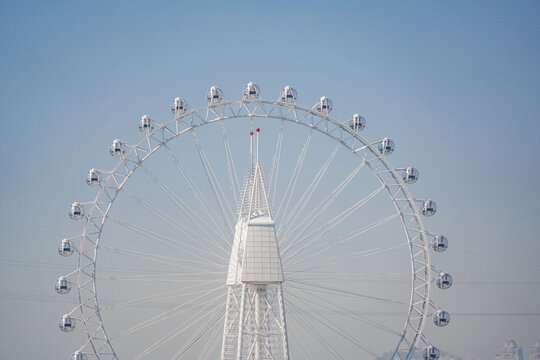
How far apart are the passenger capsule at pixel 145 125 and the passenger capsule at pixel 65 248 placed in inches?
237

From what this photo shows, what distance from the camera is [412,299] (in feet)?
131

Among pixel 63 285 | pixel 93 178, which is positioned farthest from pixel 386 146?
pixel 63 285

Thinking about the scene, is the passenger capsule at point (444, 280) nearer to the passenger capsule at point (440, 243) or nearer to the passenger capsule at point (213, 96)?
the passenger capsule at point (440, 243)

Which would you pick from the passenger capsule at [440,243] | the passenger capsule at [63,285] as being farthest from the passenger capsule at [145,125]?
the passenger capsule at [440,243]

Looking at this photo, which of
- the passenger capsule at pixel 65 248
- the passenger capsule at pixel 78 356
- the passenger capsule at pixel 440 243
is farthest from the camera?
the passenger capsule at pixel 440 243

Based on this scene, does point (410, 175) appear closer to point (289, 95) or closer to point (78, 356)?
point (289, 95)

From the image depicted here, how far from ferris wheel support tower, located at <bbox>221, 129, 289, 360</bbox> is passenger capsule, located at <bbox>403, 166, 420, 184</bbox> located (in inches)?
265

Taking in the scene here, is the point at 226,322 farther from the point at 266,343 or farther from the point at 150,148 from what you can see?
the point at 150,148

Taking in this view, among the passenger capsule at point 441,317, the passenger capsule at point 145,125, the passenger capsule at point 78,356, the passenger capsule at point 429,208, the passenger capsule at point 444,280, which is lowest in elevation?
the passenger capsule at point 78,356

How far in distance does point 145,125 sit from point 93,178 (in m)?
3.34

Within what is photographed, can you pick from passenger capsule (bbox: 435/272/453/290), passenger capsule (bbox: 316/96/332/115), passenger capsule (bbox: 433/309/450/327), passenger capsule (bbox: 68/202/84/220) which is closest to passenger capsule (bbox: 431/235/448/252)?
passenger capsule (bbox: 435/272/453/290)

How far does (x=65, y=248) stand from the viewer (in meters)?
38.2

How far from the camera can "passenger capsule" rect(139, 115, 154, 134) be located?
38938mm

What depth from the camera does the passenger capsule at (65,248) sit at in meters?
38.2
